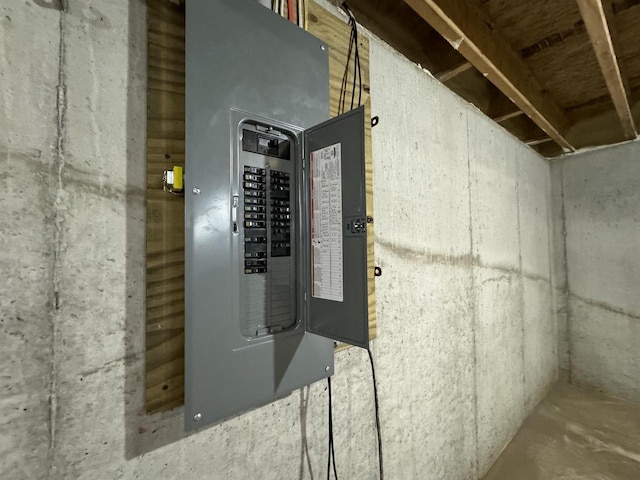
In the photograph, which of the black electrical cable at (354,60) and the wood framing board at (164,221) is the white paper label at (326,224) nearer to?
the wood framing board at (164,221)

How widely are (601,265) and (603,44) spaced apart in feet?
7.22

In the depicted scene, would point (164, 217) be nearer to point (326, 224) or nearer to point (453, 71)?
point (326, 224)

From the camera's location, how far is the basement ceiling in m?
1.12

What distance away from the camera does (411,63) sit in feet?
4.29

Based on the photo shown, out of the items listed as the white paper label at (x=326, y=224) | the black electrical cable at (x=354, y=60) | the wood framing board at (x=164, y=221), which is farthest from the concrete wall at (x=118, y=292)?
the white paper label at (x=326, y=224)

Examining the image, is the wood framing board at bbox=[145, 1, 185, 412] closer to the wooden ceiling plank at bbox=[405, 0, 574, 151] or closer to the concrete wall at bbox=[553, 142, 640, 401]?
the wooden ceiling plank at bbox=[405, 0, 574, 151]

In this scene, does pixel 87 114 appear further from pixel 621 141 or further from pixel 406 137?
pixel 621 141

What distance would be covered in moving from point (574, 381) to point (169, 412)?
11.8 ft

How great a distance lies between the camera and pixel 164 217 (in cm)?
61

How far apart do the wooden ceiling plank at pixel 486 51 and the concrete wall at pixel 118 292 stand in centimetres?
22

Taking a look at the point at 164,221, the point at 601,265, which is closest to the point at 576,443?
the point at 601,265

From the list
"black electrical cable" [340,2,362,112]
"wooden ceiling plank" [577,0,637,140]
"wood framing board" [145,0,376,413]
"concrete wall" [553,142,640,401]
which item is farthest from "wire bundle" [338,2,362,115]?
"concrete wall" [553,142,640,401]

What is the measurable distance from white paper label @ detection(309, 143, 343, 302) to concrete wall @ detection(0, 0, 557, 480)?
0.38 metres

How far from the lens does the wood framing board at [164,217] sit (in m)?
0.59
